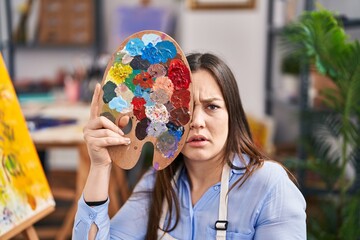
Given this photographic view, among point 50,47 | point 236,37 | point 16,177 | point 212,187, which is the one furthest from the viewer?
point 50,47

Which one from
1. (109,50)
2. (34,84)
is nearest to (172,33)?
(109,50)

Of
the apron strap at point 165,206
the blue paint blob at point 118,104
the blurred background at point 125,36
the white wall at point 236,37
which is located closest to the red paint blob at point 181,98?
the blue paint blob at point 118,104

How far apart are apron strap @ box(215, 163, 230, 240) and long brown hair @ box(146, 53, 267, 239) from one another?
27 mm

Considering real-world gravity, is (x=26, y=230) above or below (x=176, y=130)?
below

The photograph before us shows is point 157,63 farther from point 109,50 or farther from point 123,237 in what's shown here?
point 109,50

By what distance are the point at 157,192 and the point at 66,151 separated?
11.8 feet

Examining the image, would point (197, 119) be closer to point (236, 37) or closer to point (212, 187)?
point (212, 187)

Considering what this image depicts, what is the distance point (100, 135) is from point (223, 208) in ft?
1.15

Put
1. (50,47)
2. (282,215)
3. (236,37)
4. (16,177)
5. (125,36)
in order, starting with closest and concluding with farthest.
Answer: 1. (282,215)
2. (16,177)
3. (236,37)
4. (125,36)
5. (50,47)

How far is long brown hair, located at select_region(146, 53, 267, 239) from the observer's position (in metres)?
1.39

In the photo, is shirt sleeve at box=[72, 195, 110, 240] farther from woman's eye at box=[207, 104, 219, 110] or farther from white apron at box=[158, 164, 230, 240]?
woman's eye at box=[207, 104, 219, 110]

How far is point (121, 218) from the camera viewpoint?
1.51 meters

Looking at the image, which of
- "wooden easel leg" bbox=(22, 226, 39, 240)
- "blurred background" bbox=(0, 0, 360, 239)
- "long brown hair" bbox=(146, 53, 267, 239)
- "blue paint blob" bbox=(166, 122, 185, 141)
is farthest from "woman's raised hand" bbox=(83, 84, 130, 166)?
"blurred background" bbox=(0, 0, 360, 239)

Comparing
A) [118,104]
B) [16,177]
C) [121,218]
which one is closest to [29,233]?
[16,177]
